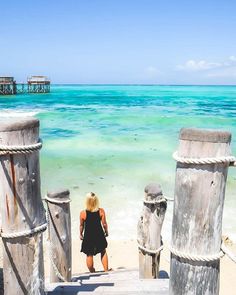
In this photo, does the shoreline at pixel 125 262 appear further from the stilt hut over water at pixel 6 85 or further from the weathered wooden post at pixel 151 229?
the stilt hut over water at pixel 6 85

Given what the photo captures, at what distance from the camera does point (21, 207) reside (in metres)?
2.54

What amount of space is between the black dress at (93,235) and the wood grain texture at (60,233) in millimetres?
1032

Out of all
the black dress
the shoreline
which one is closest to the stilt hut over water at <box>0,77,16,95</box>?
the shoreline

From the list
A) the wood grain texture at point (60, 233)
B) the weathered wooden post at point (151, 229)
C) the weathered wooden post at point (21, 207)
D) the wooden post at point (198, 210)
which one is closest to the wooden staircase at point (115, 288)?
the weathered wooden post at point (151, 229)

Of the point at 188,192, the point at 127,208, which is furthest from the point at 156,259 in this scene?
the point at 127,208

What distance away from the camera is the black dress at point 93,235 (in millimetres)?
5602

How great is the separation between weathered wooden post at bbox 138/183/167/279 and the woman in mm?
1268

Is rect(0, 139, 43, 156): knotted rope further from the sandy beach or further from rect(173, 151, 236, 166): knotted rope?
the sandy beach

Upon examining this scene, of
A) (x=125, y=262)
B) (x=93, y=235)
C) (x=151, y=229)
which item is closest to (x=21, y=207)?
(x=151, y=229)

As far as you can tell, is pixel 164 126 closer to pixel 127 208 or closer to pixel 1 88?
pixel 127 208

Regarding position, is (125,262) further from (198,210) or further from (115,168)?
(115,168)

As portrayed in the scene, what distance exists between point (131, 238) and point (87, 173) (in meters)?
6.50

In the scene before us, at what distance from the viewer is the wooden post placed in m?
2.13

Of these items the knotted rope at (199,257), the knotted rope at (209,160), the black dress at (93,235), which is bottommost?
the black dress at (93,235)
